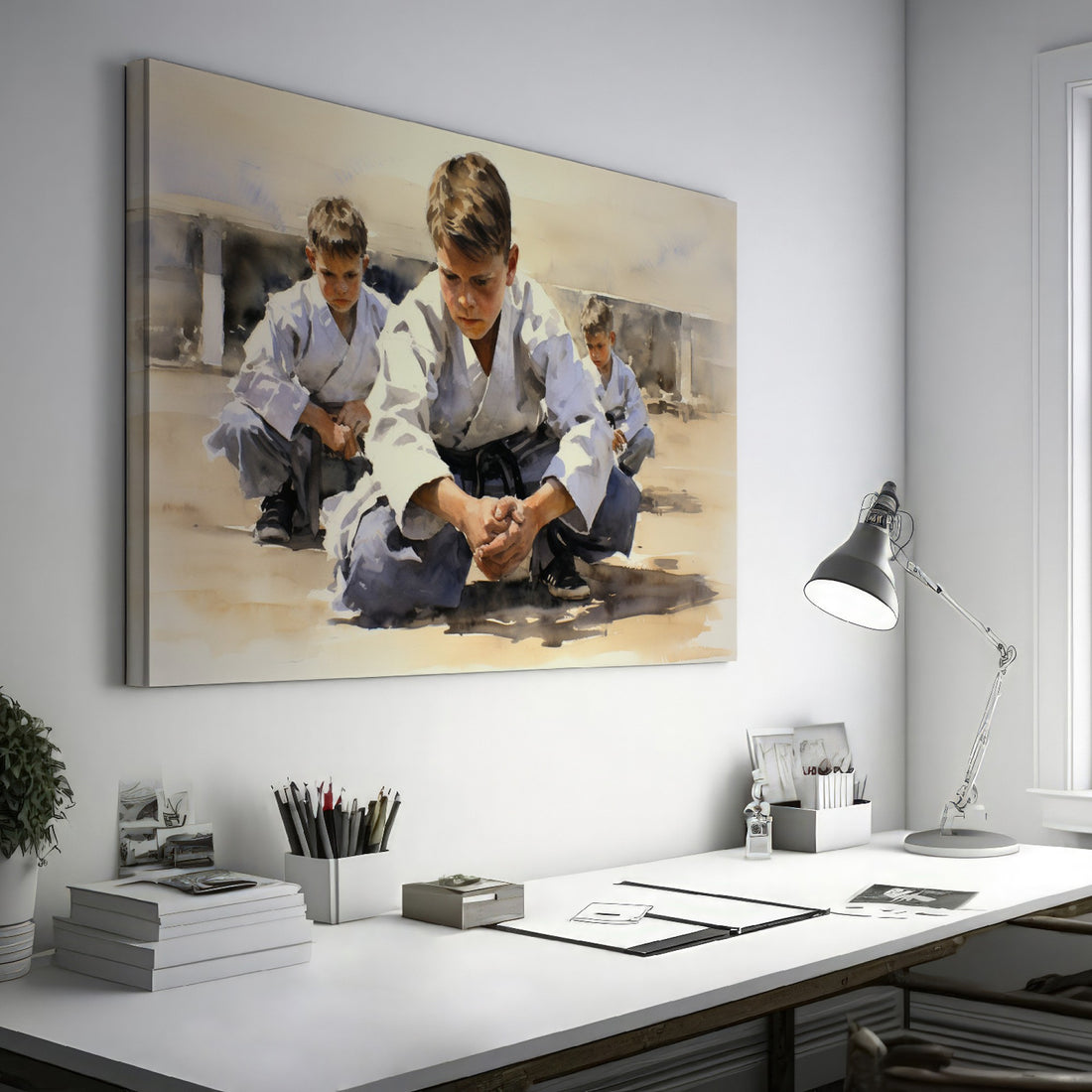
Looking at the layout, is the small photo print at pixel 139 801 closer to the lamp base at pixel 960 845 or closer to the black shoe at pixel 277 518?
the black shoe at pixel 277 518

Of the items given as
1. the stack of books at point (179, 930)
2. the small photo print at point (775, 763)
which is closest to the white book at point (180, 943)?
the stack of books at point (179, 930)

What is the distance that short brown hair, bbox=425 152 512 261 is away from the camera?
8.21 ft

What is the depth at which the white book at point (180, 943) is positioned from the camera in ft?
5.92

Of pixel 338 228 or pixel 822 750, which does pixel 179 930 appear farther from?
pixel 822 750

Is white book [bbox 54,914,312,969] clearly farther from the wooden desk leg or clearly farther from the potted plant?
the wooden desk leg

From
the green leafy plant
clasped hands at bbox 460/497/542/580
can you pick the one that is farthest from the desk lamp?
the green leafy plant

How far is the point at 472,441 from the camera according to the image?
99.8 inches

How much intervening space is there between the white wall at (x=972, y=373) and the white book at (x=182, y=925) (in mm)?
2015

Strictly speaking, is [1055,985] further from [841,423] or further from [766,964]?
[841,423]

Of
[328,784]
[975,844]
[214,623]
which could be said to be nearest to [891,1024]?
[975,844]

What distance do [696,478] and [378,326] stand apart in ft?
2.81

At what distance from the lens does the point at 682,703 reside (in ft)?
9.72

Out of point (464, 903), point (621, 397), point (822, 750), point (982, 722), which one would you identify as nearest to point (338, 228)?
point (621, 397)

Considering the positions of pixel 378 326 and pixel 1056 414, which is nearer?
pixel 378 326
